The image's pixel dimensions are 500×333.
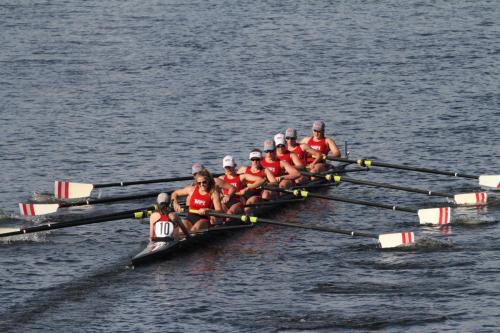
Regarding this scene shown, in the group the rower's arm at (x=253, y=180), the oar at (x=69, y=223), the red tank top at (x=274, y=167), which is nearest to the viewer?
the oar at (x=69, y=223)

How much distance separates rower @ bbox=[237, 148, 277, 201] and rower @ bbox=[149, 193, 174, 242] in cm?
500

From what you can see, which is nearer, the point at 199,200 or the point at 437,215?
the point at 199,200

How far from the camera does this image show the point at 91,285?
1232 inches

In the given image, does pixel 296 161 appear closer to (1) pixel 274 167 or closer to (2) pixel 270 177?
(1) pixel 274 167

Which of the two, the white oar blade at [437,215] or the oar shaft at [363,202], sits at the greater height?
the oar shaft at [363,202]

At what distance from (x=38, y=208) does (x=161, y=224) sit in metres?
4.78

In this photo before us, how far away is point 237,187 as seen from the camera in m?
36.8

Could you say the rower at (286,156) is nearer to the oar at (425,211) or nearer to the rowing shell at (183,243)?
the oar at (425,211)

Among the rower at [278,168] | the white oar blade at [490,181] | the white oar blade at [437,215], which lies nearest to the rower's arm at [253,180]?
the rower at [278,168]

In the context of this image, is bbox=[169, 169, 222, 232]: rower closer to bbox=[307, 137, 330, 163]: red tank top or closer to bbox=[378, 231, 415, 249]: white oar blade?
bbox=[378, 231, 415, 249]: white oar blade

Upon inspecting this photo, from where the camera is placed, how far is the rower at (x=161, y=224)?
3262 cm

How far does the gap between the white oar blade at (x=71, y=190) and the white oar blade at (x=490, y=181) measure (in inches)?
499

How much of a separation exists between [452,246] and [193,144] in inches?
674

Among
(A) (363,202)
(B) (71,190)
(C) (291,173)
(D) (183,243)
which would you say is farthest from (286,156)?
(D) (183,243)
